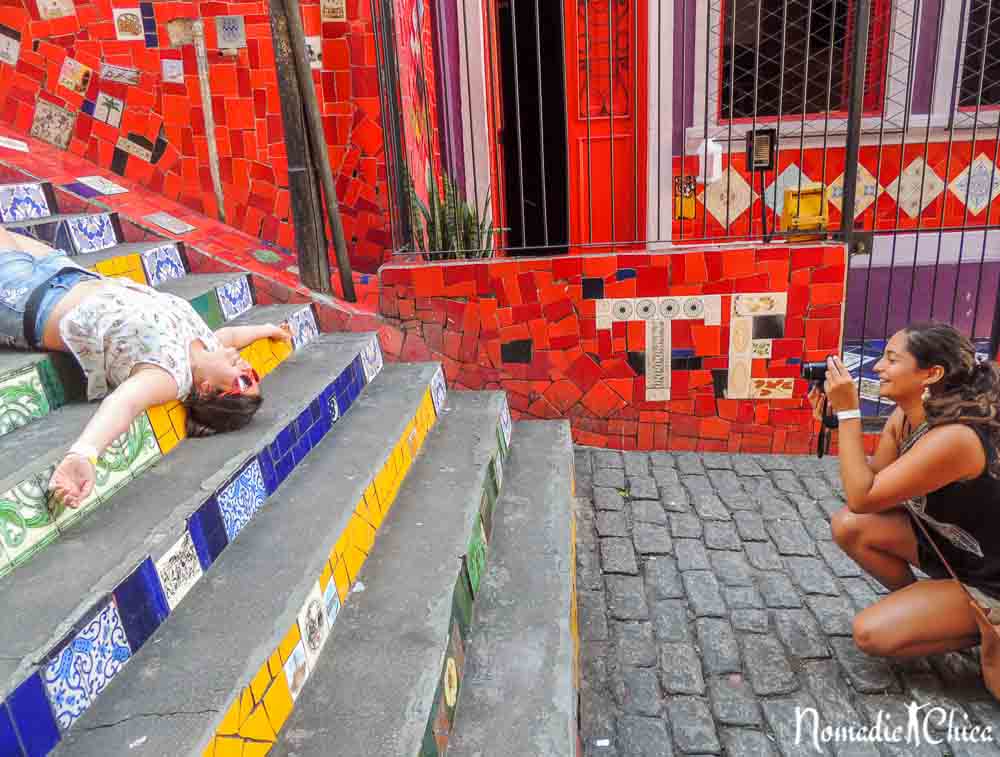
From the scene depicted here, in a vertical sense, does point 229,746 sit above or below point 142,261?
below

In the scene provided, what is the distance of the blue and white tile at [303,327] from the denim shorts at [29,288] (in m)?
0.99

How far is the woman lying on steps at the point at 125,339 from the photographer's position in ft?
6.97

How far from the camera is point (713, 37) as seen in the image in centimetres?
572

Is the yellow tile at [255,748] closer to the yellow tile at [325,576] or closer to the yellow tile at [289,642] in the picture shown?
the yellow tile at [289,642]

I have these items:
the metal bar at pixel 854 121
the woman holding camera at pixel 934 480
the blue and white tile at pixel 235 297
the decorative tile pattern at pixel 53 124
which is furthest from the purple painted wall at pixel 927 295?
the decorative tile pattern at pixel 53 124

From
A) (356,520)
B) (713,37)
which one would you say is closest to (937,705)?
(356,520)

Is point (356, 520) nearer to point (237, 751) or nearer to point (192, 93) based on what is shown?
point (237, 751)

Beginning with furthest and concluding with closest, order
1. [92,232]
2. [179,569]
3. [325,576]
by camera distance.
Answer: [92,232], [325,576], [179,569]

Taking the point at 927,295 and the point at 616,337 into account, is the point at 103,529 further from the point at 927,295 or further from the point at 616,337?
the point at 927,295

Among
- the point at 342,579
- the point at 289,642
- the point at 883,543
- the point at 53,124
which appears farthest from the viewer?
the point at 53,124

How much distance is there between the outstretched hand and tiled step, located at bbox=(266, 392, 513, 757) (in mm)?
688

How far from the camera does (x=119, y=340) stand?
2143 millimetres

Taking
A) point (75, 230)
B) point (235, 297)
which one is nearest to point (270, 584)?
point (235, 297)

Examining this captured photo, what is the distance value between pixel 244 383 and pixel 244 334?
0.50m
